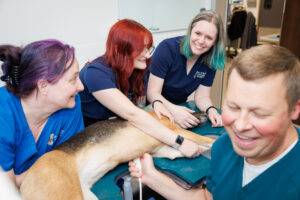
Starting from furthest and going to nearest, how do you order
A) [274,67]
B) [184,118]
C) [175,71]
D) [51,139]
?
[175,71]
[184,118]
[51,139]
[274,67]

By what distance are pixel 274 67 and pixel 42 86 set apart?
3.08 ft

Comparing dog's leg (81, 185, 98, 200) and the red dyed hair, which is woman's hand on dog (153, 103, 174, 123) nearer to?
the red dyed hair

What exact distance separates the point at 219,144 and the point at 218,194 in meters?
0.16

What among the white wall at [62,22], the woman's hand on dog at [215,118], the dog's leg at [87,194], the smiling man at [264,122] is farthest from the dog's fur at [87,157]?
the white wall at [62,22]

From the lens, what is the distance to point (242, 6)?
640cm

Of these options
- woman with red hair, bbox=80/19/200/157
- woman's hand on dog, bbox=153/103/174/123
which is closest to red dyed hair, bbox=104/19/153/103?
woman with red hair, bbox=80/19/200/157

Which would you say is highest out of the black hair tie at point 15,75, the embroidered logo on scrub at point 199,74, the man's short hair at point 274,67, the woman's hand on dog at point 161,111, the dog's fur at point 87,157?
the man's short hair at point 274,67

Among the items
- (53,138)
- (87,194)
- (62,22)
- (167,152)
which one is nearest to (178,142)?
(167,152)

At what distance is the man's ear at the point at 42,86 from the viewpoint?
3.98ft

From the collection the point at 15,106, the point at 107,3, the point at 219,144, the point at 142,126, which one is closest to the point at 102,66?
the point at 142,126

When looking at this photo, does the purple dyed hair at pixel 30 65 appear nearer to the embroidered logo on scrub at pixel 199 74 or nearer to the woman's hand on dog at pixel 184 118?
the woman's hand on dog at pixel 184 118

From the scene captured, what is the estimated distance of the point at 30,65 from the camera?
3.90ft

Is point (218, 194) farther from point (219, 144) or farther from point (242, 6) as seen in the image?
point (242, 6)

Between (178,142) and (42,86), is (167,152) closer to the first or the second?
(178,142)
